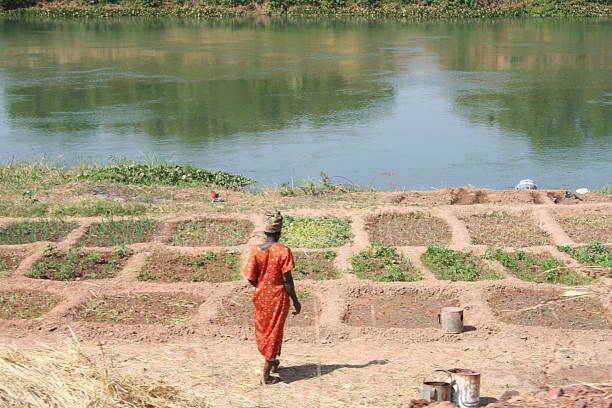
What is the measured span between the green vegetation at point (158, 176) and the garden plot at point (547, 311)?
6.09 metres

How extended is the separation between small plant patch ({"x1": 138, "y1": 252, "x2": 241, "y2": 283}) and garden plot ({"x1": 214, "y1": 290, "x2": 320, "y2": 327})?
24.3 inches

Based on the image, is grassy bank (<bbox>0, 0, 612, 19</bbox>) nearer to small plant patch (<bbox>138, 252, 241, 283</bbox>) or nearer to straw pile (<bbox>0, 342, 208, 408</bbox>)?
small plant patch (<bbox>138, 252, 241, 283</bbox>)

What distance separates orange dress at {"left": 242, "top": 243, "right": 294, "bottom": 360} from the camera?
221 inches

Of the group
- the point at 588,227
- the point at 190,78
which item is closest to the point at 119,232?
the point at 588,227

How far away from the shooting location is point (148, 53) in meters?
A: 29.2

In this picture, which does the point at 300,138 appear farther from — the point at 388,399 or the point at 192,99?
the point at 388,399

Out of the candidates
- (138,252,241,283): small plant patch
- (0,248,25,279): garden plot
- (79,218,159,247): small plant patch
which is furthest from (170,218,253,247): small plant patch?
(0,248,25,279): garden plot

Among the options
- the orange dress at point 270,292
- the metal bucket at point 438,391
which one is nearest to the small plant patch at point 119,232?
the orange dress at point 270,292

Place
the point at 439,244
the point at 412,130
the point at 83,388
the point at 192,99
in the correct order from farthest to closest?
the point at 192,99 → the point at 412,130 → the point at 439,244 → the point at 83,388

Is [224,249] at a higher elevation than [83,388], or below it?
below

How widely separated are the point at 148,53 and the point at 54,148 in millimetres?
13612

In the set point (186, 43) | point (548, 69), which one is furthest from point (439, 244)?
point (186, 43)

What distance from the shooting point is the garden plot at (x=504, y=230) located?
9344mm

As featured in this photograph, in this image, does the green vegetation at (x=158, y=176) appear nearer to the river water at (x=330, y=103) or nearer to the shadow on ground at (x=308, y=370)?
the river water at (x=330, y=103)
